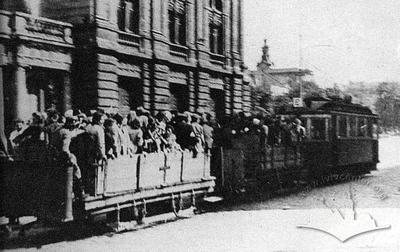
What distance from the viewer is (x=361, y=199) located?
4.58 meters

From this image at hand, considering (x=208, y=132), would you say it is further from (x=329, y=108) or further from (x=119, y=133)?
(x=329, y=108)

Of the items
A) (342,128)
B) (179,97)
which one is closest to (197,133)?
(179,97)

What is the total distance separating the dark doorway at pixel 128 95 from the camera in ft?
15.1

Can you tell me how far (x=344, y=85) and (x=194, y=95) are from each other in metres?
1.63

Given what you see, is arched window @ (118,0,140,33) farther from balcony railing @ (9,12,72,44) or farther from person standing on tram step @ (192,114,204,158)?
person standing on tram step @ (192,114,204,158)

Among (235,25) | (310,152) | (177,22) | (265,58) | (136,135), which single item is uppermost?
(177,22)

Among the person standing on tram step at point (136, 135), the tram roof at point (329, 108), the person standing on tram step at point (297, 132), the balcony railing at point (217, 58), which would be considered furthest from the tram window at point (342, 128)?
the person standing on tram step at point (136, 135)

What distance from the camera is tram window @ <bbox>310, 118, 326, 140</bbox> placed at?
740cm

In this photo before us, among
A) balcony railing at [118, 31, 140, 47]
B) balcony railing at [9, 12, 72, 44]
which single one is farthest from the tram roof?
balcony railing at [9, 12, 72, 44]

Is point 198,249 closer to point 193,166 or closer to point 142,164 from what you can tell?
point 142,164

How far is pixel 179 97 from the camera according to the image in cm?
551

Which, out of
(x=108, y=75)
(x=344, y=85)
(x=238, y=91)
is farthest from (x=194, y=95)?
(x=344, y=85)

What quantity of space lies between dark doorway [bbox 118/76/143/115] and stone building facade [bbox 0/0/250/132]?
1 cm

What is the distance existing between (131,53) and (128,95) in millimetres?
476
